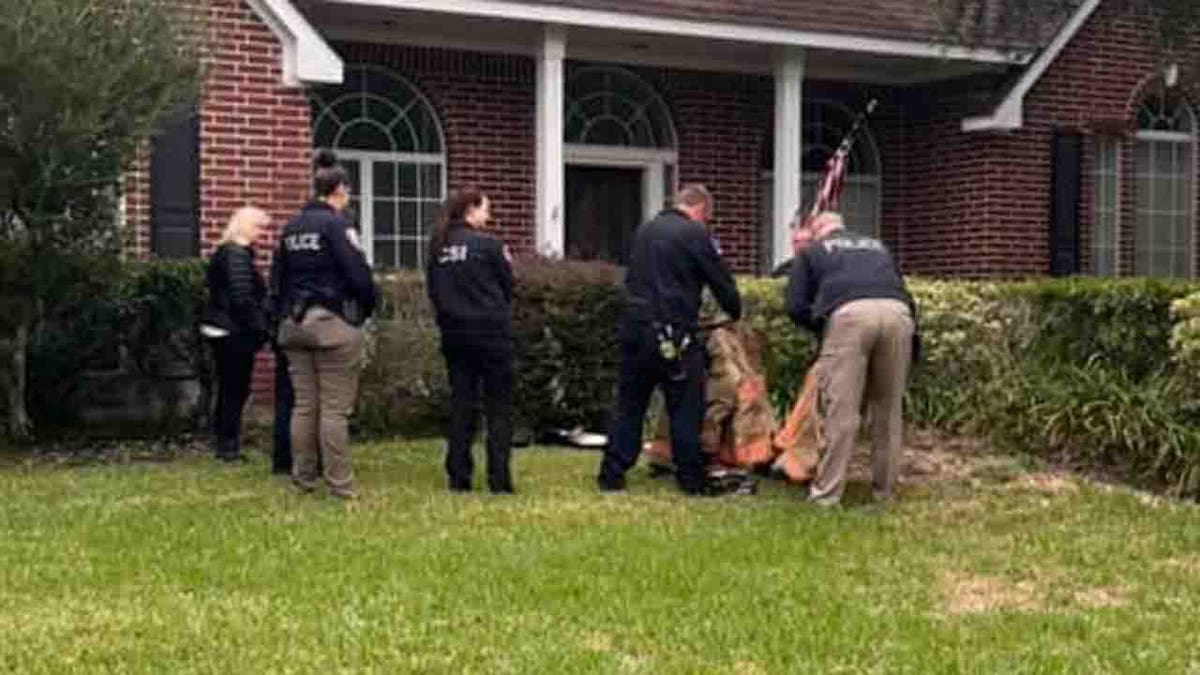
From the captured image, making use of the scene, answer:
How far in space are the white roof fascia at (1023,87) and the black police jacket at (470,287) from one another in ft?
28.1

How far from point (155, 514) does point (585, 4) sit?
24.7 feet

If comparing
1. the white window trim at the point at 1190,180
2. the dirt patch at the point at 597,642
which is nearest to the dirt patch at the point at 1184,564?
the dirt patch at the point at 597,642

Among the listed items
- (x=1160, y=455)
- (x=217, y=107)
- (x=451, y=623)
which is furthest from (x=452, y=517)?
(x=217, y=107)

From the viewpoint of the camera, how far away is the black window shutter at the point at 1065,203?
17438 millimetres

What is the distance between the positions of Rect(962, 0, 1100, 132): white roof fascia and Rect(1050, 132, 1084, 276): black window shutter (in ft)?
2.06

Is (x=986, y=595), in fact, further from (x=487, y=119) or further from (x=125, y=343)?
(x=487, y=119)

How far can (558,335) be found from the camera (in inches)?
496

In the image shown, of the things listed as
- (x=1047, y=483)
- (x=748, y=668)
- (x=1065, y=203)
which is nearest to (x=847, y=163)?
(x=1065, y=203)

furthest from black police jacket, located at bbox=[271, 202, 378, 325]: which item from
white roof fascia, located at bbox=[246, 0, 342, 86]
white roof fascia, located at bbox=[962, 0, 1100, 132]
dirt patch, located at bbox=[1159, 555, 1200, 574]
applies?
white roof fascia, located at bbox=[962, 0, 1100, 132]

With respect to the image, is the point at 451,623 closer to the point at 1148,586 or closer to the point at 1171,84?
the point at 1148,586

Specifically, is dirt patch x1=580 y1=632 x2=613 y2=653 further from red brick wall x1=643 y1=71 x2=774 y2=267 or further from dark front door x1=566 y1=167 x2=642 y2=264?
red brick wall x1=643 y1=71 x2=774 y2=267

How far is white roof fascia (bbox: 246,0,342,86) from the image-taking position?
1381 cm

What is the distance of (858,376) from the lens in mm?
9320

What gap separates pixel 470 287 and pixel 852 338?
1.99 m
